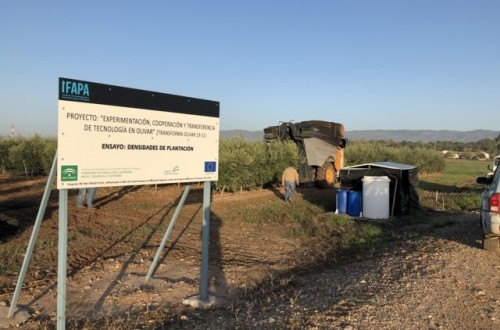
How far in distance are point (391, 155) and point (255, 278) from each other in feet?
103

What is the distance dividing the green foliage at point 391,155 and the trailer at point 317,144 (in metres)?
12.2

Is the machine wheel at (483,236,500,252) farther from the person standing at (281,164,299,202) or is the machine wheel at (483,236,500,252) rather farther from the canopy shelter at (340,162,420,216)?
the person standing at (281,164,299,202)

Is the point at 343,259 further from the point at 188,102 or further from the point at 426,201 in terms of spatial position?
the point at 426,201

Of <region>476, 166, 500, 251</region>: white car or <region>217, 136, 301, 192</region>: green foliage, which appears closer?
<region>476, 166, 500, 251</region>: white car

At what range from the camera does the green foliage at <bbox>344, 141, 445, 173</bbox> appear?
3494 centimetres

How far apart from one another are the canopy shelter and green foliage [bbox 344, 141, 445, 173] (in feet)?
63.6

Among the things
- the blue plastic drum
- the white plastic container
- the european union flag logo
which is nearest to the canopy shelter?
the white plastic container

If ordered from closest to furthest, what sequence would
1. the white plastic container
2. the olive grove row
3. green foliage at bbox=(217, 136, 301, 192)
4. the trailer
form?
the white plastic container < green foliage at bbox=(217, 136, 301, 192) < the olive grove row < the trailer

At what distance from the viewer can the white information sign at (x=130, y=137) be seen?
4.44 metres

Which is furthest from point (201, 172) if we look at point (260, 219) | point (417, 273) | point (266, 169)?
point (266, 169)

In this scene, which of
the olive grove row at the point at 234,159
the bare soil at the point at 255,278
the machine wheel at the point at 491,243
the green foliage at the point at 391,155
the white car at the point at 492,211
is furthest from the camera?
the green foliage at the point at 391,155

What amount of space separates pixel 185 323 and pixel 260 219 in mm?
9092

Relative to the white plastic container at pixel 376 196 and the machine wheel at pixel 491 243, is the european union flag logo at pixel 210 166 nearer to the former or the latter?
the machine wheel at pixel 491 243

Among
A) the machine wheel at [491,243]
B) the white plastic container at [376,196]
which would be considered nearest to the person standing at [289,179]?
the white plastic container at [376,196]
